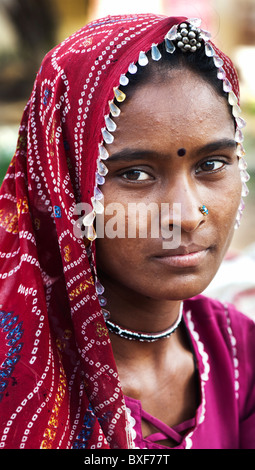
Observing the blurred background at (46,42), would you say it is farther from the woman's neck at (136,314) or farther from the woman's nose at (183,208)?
the woman's nose at (183,208)

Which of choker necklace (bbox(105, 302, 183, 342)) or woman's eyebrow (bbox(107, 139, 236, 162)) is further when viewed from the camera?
choker necklace (bbox(105, 302, 183, 342))

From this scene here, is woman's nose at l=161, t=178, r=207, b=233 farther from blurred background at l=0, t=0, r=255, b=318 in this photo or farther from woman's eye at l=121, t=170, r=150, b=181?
blurred background at l=0, t=0, r=255, b=318

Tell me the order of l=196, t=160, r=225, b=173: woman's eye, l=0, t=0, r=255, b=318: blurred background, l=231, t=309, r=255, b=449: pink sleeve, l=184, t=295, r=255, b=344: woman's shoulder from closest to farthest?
l=196, t=160, r=225, b=173: woman's eye, l=231, t=309, r=255, b=449: pink sleeve, l=184, t=295, r=255, b=344: woman's shoulder, l=0, t=0, r=255, b=318: blurred background

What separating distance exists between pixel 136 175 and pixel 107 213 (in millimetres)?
112

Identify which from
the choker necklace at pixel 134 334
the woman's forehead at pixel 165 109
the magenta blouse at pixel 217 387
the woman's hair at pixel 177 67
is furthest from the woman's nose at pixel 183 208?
the magenta blouse at pixel 217 387

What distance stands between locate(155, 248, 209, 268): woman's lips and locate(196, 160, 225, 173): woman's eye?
0.64 ft

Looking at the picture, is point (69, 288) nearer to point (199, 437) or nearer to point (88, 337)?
point (88, 337)

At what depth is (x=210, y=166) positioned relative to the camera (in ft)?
4.34

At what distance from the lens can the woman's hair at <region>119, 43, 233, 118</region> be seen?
1.23 meters

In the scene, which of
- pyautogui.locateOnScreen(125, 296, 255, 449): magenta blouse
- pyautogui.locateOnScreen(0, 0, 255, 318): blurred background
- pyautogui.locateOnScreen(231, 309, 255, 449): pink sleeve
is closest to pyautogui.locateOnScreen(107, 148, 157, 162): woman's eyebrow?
pyautogui.locateOnScreen(125, 296, 255, 449): magenta blouse

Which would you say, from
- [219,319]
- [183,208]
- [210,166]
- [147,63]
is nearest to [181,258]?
[183,208]

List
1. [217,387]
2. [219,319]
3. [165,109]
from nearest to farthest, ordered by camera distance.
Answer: [165,109] < [217,387] < [219,319]

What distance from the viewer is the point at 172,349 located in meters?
1.63

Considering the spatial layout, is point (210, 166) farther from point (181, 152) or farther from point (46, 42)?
point (46, 42)
